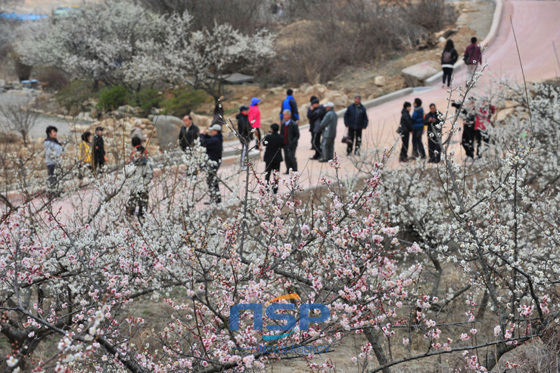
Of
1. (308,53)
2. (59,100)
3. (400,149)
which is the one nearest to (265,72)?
(308,53)

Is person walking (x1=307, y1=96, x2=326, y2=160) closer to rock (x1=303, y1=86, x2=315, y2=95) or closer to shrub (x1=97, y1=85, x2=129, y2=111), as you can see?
rock (x1=303, y1=86, x2=315, y2=95)

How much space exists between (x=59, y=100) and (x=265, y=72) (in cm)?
1045

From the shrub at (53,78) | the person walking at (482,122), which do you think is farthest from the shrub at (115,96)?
the person walking at (482,122)

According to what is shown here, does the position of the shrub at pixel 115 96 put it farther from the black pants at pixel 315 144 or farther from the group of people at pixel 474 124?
the group of people at pixel 474 124

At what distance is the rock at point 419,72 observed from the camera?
2052 centimetres

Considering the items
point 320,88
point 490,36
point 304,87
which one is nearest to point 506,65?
point 490,36

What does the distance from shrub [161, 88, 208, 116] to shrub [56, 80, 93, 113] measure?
5.61m

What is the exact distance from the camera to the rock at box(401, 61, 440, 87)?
20516 mm

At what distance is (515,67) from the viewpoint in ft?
64.6

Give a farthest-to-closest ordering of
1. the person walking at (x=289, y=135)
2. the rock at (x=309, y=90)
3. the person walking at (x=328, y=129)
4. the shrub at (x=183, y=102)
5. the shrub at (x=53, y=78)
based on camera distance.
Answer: the shrub at (x=53, y=78)
the rock at (x=309, y=90)
the shrub at (x=183, y=102)
the person walking at (x=328, y=129)
the person walking at (x=289, y=135)

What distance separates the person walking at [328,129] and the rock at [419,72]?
920 centimetres

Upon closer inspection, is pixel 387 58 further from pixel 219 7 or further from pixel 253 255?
pixel 253 255

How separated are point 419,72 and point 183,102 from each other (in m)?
9.51

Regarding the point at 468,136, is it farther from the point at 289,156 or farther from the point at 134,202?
the point at 134,202
